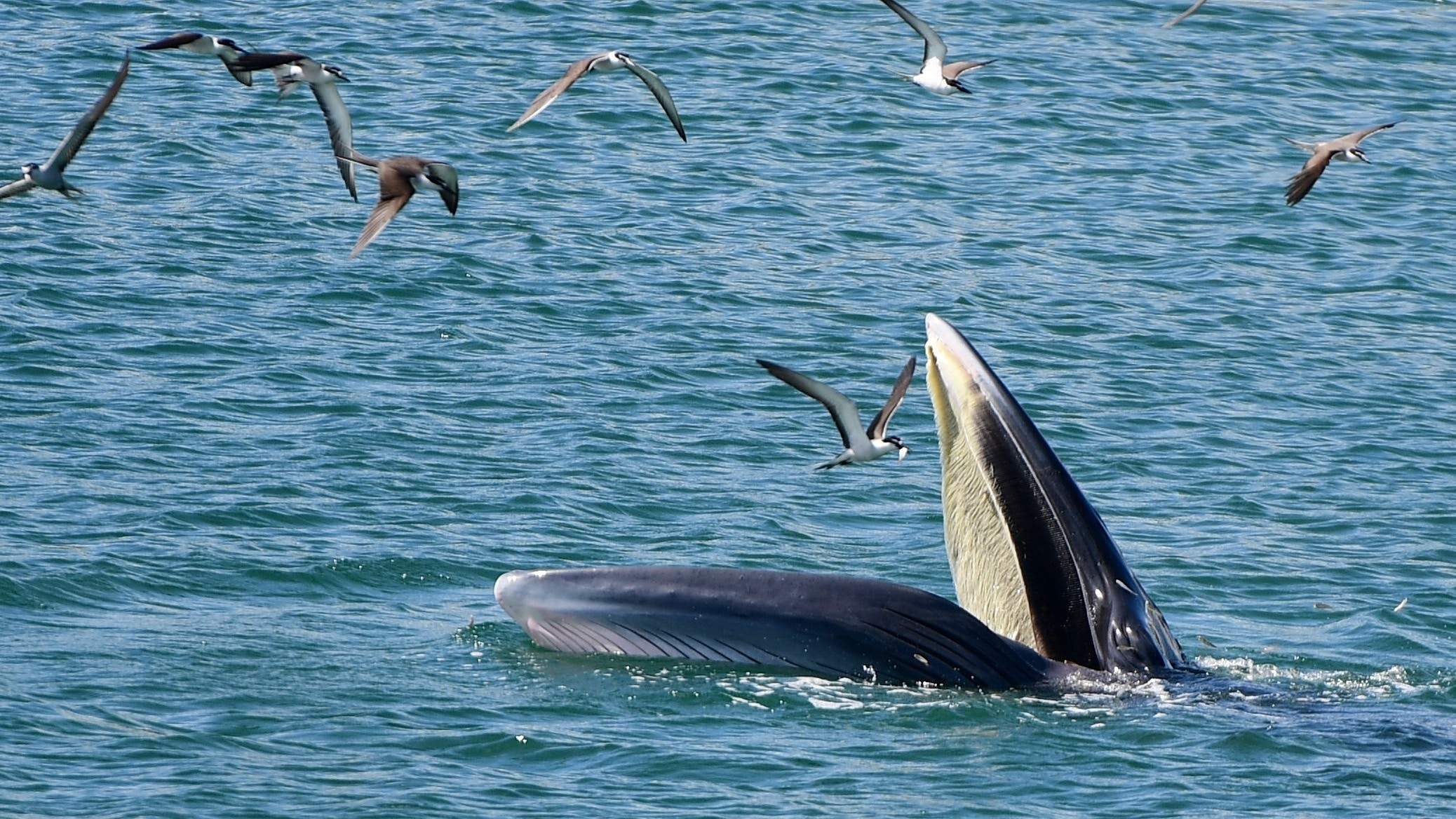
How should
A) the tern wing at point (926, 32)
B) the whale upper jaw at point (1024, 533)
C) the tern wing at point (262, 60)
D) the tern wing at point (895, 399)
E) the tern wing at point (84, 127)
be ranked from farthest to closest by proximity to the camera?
the tern wing at point (926, 32) → the tern wing at point (262, 60) → the tern wing at point (895, 399) → the tern wing at point (84, 127) → the whale upper jaw at point (1024, 533)

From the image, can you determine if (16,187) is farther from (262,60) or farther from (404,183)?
(404,183)

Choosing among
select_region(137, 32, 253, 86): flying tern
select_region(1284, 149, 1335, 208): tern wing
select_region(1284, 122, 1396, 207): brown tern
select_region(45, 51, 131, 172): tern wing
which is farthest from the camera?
select_region(1284, 149, 1335, 208): tern wing

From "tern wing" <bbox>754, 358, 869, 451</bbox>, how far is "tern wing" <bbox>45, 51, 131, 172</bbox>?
4.11 m

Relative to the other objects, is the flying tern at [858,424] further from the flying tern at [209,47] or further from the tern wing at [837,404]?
the flying tern at [209,47]

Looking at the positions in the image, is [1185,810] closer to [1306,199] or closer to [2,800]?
[2,800]

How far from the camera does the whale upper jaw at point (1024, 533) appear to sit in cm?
995

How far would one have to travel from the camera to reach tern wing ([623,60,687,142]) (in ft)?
52.1

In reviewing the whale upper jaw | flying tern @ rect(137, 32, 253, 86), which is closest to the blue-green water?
the whale upper jaw

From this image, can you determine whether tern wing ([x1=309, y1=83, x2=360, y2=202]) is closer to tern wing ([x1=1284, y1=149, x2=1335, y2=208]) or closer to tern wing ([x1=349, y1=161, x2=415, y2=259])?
tern wing ([x1=349, y1=161, x2=415, y2=259])

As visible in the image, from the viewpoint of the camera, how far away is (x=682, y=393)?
62.6 ft

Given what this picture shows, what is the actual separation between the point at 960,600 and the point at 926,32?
9909 millimetres

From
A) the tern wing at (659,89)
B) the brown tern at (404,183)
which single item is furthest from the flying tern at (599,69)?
the brown tern at (404,183)

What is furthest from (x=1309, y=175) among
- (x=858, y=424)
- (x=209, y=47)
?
(x=209, y=47)

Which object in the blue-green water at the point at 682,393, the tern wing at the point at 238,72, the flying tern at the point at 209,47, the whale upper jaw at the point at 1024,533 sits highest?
the flying tern at the point at 209,47
